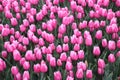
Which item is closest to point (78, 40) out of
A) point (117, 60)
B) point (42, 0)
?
point (117, 60)

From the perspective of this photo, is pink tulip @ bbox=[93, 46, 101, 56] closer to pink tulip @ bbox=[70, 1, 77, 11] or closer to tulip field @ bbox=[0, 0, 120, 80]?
tulip field @ bbox=[0, 0, 120, 80]

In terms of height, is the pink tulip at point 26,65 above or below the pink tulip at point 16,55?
below

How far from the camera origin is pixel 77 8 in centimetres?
367

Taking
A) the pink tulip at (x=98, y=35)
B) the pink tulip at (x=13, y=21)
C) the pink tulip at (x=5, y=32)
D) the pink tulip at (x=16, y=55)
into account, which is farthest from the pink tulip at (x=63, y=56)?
the pink tulip at (x=13, y=21)

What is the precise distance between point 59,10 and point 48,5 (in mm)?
321

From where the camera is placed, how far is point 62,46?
3254mm

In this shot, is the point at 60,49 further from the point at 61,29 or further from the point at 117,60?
the point at 117,60

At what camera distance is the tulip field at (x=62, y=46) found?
2.80m

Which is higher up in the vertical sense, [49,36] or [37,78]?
[49,36]

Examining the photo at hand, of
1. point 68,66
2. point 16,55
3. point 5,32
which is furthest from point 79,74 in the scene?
point 5,32

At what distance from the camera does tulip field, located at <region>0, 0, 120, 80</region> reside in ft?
9.20

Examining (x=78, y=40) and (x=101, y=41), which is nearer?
(x=78, y=40)

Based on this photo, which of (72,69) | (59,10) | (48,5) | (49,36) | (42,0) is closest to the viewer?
(72,69)

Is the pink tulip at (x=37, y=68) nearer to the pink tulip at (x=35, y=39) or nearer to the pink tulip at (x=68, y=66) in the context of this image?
the pink tulip at (x=68, y=66)
